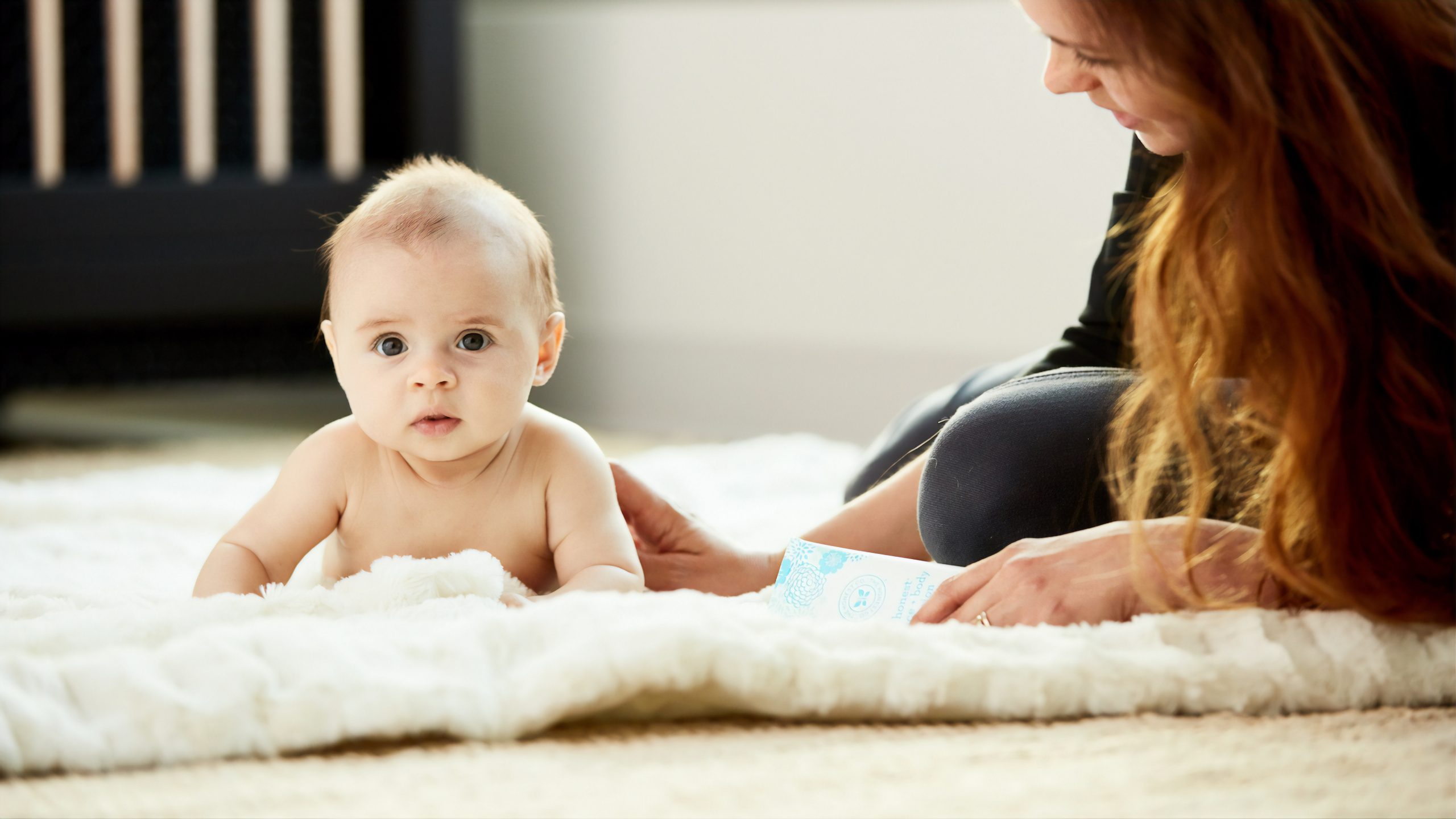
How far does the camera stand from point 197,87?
7.06 feet

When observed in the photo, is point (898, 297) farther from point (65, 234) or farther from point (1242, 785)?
point (1242, 785)

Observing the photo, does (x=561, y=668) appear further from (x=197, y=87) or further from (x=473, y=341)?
(x=197, y=87)

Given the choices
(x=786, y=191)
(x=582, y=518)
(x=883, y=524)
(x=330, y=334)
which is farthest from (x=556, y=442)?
(x=786, y=191)

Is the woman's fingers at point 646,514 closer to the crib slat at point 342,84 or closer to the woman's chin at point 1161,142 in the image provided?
the woman's chin at point 1161,142

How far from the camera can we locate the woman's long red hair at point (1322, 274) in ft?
2.49

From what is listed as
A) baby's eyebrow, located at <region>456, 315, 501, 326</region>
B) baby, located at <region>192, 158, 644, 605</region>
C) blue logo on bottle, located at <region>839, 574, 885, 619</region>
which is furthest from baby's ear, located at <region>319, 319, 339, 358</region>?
blue logo on bottle, located at <region>839, 574, 885, 619</region>

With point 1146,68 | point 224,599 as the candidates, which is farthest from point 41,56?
point 1146,68

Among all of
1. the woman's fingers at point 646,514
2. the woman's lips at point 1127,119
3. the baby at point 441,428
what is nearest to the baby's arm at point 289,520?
the baby at point 441,428

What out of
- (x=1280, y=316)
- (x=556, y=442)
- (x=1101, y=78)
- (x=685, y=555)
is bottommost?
(x=685, y=555)

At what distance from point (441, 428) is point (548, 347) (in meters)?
0.11

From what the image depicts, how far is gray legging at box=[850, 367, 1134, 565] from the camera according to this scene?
0.94 metres

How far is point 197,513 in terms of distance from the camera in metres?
1.40

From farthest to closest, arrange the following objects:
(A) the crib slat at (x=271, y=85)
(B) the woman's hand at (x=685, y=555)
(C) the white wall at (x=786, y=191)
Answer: (A) the crib slat at (x=271, y=85), (C) the white wall at (x=786, y=191), (B) the woman's hand at (x=685, y=555)

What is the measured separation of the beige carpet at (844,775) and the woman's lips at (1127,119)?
1.10 ft
